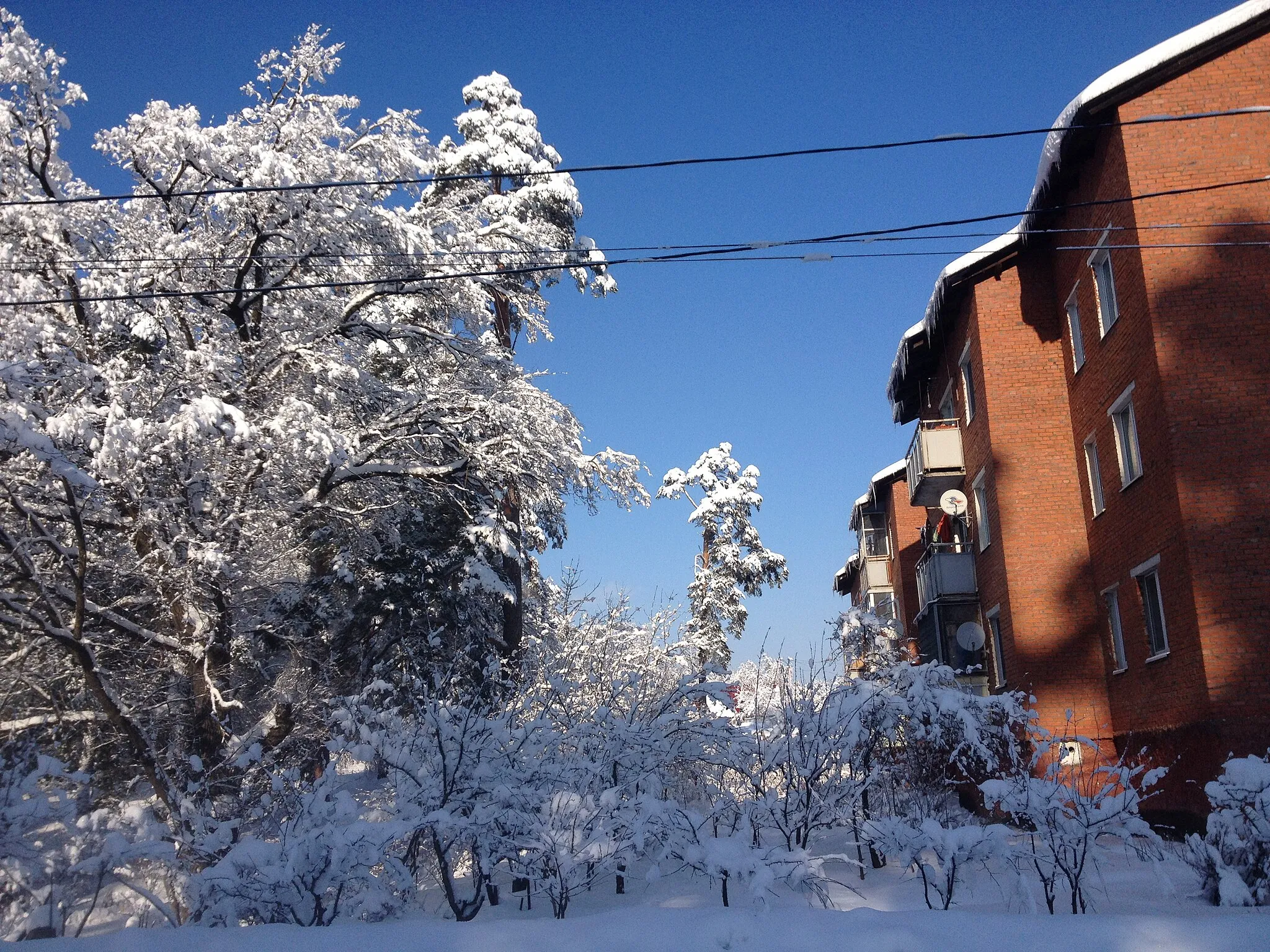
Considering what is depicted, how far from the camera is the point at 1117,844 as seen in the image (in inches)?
374

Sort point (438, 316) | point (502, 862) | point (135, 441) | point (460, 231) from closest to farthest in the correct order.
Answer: point (502, 862) < point (135, 441) < point (460, 231) < point (438, 316)

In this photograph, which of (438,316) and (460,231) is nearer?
(460,231)

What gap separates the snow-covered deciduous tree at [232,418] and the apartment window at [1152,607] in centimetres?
788

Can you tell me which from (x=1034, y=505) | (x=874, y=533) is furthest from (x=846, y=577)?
(x=1034, y=505)

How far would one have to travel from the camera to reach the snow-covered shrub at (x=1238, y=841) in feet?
21.7

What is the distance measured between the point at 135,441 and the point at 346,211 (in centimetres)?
438

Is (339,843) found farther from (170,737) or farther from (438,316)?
(438,316)

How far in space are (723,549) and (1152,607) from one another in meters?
22.6

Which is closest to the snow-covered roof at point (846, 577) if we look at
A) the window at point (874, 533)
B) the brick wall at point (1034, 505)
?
the window at point (874, 533)

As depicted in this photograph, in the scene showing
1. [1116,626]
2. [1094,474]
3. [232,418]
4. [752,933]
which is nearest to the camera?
[752,933]

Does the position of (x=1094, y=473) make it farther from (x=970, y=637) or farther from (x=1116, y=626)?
(x=970, y=637)

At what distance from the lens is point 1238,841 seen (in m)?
6.77

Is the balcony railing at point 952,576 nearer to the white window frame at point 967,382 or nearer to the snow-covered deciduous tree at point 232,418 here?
the white window frame at point 967,382

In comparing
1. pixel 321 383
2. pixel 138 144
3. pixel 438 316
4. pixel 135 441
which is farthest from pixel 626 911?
pixel 438 316
